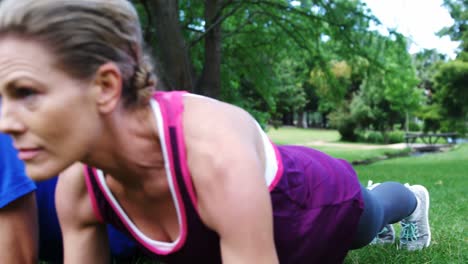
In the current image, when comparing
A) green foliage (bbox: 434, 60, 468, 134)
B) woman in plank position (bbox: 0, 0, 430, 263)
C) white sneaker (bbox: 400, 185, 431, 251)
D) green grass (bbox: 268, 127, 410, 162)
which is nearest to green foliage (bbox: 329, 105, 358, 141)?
green grass (bbox: 268, 127, 410, 162)

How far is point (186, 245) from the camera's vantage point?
5.24 feet

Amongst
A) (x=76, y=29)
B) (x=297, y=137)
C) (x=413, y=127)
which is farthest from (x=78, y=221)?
(x=413, y=127)

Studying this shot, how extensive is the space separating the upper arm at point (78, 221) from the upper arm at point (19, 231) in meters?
0.15

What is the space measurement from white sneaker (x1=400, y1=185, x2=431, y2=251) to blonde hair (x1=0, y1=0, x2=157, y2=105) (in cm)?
206

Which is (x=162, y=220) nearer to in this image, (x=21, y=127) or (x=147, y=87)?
(x=147, y=87)

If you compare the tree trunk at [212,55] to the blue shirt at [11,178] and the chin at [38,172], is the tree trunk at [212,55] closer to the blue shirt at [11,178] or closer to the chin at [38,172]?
the blue shirt at [11,178]

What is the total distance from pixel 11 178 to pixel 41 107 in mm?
712

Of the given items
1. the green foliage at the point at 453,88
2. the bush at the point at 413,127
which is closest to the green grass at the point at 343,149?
the green foliage at the point at 453,88

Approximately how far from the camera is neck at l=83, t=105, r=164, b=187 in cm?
136

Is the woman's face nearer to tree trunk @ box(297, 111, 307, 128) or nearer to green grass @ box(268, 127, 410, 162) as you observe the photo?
green grass @ box(268, 127, 410, 162)

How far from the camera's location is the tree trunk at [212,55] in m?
8.51

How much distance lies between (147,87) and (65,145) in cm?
26

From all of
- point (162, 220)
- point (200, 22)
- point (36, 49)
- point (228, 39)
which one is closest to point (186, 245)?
point (162, 220)

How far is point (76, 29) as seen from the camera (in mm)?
1187
